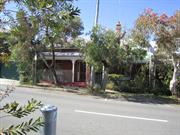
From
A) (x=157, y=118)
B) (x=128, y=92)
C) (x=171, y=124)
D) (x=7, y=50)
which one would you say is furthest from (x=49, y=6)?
(x=128, y=92)

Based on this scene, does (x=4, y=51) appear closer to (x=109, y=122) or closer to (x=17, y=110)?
(x=17, y=110)

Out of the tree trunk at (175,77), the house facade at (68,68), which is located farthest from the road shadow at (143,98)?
the house facade at (68,68)

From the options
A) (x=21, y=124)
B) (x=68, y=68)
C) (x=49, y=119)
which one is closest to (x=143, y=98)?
(x=68, y=68)

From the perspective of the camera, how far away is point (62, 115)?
11.9 meters

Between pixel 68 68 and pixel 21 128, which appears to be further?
pixel 68 68

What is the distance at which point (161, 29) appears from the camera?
2009 cm

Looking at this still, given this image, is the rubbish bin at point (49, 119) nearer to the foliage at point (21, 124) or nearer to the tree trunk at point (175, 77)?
the foliage at point (21, 124)

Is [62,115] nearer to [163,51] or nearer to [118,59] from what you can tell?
[118,59]

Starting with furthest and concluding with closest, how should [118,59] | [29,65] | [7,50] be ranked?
1. [29,65]
2. [118,59]
3. [7,50]

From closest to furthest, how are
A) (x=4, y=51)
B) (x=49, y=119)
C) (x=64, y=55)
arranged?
(x=4, y=51)
(x=49, y=119)
(x=64, y=55)

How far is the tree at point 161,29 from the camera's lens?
1986cm

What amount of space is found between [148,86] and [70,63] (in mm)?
10017

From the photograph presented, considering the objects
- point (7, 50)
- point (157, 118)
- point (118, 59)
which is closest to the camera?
point (7, 50)

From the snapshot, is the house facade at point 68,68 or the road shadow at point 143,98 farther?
the house facade at point 68,68
